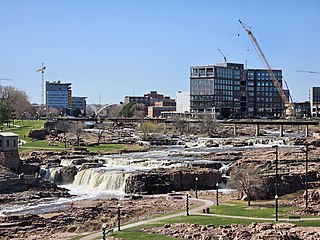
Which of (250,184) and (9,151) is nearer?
(250,184)

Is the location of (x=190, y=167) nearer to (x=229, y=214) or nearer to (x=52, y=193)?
(x=52, y=193)

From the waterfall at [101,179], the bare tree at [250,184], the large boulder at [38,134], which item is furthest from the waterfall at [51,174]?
the large boulder at [38,134]

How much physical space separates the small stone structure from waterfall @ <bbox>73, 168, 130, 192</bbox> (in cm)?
1079

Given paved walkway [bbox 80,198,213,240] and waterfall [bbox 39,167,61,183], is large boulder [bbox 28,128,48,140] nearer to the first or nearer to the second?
waterfall [bbox 39,167,61,183]

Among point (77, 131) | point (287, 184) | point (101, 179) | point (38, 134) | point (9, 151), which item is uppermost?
point (77, 131)

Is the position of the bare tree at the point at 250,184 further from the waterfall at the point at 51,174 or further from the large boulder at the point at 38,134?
the large boulder at the point at 38,134

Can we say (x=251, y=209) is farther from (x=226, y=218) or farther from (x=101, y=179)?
(x=101, y=179)

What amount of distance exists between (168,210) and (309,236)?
19.9 metres

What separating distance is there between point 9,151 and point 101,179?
1725cm

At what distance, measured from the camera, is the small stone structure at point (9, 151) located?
8781cm

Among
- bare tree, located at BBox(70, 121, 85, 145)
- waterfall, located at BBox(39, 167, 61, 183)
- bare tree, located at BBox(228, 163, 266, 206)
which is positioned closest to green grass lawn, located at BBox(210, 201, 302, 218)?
bare tree, located at BBox(228, 163, 266, 206)

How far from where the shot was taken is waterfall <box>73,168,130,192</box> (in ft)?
255

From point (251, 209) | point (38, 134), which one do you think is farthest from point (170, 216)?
point (38, 134)

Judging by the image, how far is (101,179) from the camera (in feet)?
264
